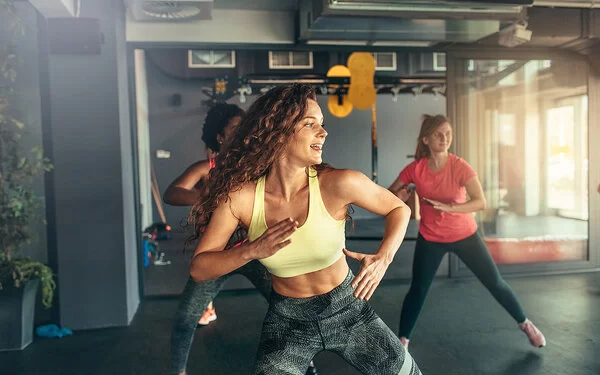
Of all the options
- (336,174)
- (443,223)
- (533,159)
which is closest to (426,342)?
(443,223)

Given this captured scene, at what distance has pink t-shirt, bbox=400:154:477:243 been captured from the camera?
10.8ft

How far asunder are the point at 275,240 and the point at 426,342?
94.5 inches

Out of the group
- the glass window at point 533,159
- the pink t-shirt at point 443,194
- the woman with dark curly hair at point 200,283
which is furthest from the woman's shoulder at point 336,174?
the glass window at point 533,159

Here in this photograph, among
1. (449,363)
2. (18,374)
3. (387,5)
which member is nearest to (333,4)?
(387,5)

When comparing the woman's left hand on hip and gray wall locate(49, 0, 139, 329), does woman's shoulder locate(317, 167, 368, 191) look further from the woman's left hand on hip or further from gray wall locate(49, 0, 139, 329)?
gray wall locate(49, 0, 139, 329)

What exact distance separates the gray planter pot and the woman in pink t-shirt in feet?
7.90

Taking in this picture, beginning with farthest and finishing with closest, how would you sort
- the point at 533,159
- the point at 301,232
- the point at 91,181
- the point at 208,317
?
the point at 533,159, the point at 208,317, the point at 91,181, the point at 301,232

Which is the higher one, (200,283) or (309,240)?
(309,240)

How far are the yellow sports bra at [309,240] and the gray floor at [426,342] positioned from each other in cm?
157

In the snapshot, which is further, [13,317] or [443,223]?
[13,317]

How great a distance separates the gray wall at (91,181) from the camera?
3.97m

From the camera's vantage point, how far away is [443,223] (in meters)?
3.29

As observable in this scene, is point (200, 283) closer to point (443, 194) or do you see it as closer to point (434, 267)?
point (434, 267)

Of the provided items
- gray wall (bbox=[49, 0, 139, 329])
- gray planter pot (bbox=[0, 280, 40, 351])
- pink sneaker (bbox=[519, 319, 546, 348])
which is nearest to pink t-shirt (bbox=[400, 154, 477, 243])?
pink sneaker (bbox=[519, 319, 546, 348])
